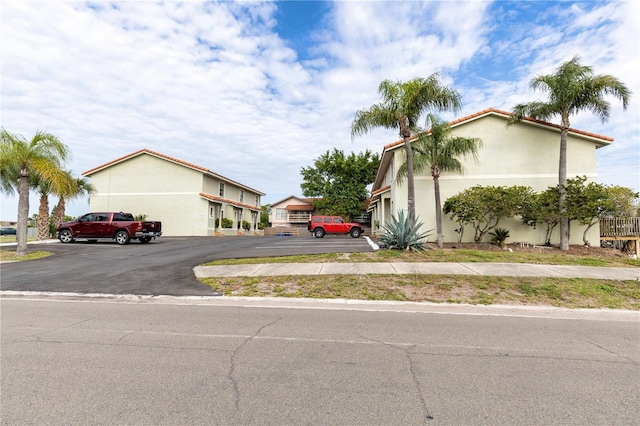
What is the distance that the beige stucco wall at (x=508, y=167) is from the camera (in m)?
17.9

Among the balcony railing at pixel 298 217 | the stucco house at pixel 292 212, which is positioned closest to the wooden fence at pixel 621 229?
the stucco house at pixel 292 212

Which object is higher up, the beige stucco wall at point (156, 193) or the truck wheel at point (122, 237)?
the beige stucco wall at point (156, 193)

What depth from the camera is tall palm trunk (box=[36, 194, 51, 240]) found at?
79.4 ft

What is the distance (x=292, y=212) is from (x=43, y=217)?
33.5m

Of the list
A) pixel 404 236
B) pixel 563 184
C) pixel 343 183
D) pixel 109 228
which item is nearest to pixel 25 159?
pixel 109 228

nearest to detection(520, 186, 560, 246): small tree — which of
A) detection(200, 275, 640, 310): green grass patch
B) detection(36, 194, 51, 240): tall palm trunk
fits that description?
detection(200, 275, 640, 310): green grass patch

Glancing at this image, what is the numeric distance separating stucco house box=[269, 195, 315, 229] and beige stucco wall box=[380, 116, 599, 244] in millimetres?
34118

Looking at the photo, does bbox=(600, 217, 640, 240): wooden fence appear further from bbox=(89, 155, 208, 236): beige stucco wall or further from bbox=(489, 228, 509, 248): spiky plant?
bbox=(89, 155, 208, 236): beige stucco wall

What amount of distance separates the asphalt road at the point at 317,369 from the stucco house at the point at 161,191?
2374 centimetres

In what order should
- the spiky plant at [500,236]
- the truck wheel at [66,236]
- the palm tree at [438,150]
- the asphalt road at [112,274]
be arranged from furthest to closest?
the truck wheel at [66,236], the spiky plant at [500,236], the palm tree at [438,150], the asphalt road at [112,274]

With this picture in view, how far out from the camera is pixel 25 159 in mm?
15289

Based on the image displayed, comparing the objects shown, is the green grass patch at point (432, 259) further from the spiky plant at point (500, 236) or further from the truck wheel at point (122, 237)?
the truck wheel at point (122, 237)

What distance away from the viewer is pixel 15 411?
2934mm

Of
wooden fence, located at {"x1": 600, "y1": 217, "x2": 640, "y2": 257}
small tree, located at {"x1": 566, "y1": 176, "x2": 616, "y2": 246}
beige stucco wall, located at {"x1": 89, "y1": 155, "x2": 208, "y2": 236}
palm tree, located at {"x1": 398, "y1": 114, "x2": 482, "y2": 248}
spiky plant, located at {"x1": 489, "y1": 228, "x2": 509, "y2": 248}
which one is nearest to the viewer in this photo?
small tree, located at {"x1": 566, "y1": 176, "x2": 616, "y2": 246}
